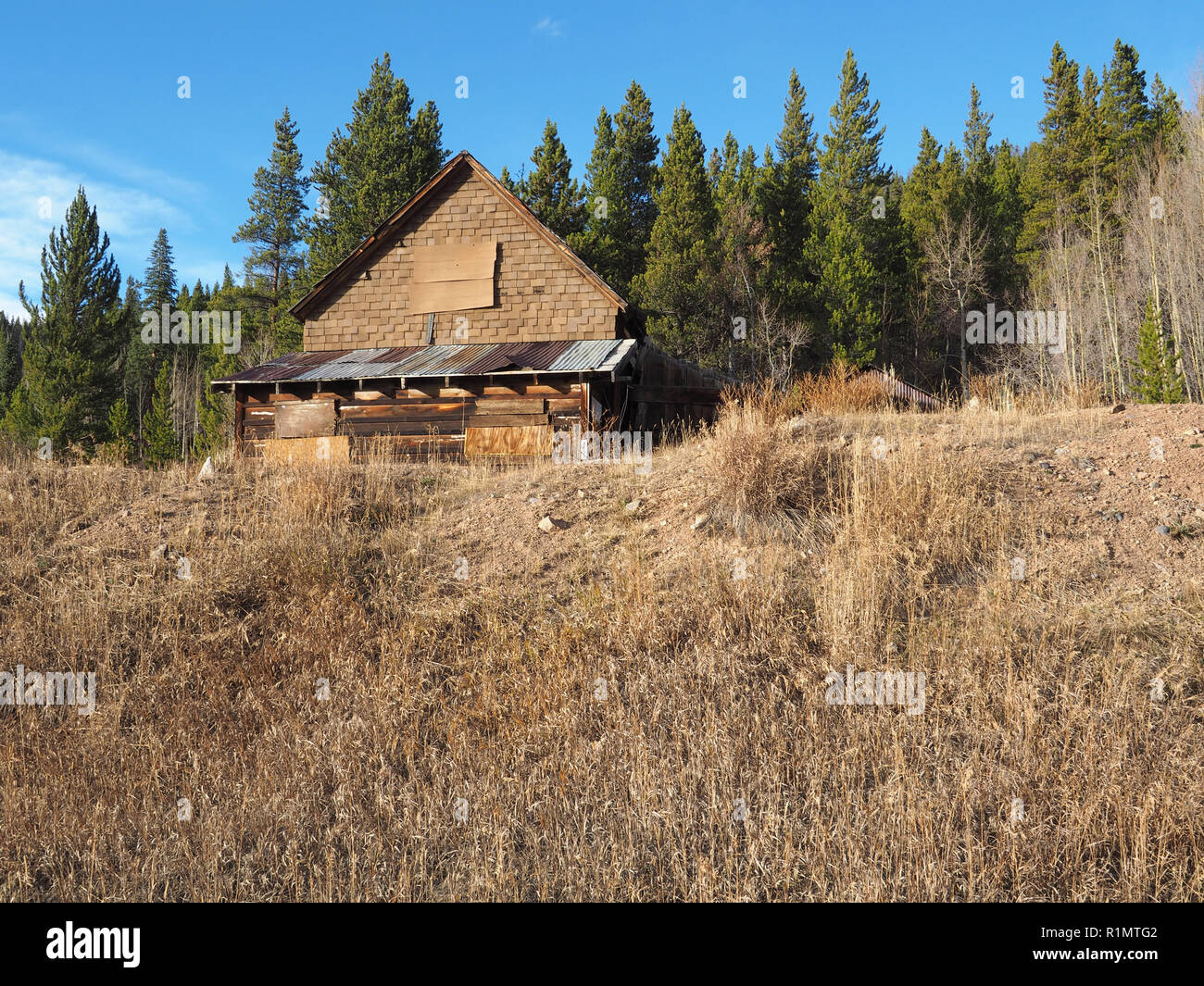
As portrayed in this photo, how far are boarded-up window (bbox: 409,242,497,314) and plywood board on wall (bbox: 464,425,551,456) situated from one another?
3833 mm

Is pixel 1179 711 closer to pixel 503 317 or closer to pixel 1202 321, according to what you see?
pixel 503 317

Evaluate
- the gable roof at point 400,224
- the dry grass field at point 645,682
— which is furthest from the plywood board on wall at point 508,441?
the dry grass field at point 645,682

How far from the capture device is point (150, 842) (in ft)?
14.5

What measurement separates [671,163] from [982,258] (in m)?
18.9

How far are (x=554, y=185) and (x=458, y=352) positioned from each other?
25.5 metres

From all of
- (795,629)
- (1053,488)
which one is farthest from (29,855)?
(1053,488)

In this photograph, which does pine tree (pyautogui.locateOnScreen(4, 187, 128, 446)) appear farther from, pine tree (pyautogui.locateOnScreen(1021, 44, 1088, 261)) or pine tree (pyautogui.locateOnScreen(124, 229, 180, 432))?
pine tree (pyautogui.locateOnScreen(1021, 44, 1088, 261))

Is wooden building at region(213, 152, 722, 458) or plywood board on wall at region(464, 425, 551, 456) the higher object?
wooden building at region(213, 152, 722, 458)

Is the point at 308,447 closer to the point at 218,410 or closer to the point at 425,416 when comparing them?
the point at 425,416

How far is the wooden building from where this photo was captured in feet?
52.1

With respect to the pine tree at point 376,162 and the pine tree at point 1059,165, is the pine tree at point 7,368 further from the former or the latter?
the pine tree at point 1059,165

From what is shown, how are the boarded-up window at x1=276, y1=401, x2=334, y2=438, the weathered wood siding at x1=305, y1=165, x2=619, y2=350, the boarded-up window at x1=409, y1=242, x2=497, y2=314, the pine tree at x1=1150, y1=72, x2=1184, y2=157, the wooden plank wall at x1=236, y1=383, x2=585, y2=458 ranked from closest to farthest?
the wooden plank wall at x1=236, y1=383, x2=585, y2=458
the boarded-up window at x1=276, y1=401, x2=334, y2=438
the weathered wood siding at x1=305, y1=165, x2=619, y2=350
the boarded-up window at x1=409, y1=242, x2=497, y2=314
the pine tree at x1=1150, y1=72, x2=1184, y2=157

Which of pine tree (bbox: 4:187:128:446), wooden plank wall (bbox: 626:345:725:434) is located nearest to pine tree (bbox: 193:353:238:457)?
pine tree (bbox: 4:187:128:446)

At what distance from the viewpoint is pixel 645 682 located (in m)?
5.47
